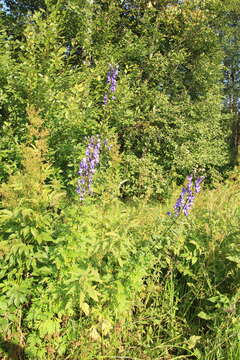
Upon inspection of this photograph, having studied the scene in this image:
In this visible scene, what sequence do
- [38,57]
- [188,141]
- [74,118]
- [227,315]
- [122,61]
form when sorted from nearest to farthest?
[227,315], [74,118], [38,57], [122,61], [188,141]

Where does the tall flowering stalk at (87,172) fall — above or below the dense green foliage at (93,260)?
above

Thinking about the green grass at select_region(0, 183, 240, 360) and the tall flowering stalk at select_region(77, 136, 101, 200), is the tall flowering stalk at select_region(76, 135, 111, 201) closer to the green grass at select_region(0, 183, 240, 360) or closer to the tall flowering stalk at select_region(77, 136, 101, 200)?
the tall flowering stalk at select_region(77, 136, 101, 200)

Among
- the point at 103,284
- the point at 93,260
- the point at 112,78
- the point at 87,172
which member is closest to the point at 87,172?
the point at 87,172

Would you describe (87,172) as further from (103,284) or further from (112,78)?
(112,78)

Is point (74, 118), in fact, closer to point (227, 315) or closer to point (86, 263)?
point (86, 263)

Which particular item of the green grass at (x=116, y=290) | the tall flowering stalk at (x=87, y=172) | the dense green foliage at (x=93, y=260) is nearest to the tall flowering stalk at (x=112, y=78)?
the dense green foliage at (x=93, y=260)

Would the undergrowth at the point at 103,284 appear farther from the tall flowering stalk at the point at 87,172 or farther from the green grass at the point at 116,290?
the tall flowering stalk at the point at 87,172

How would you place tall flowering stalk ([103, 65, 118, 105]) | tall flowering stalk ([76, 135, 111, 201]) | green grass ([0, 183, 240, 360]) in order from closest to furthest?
green grass ([0, 183, 240, 360]) → tall flowering stalk ([76, 135, 111, 201]) → tall flowering stalk ([103, 65, 118, 105])

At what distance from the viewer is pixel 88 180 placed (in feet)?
6.74

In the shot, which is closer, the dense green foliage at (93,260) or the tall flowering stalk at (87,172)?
the dense green foliage at (93,260)

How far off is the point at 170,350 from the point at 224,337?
17.9 inches

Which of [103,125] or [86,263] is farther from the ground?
[103,125]

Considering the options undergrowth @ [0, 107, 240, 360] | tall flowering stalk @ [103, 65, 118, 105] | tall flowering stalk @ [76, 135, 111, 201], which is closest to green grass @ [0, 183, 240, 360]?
undergrowth @ [0, 107, 240, 360]

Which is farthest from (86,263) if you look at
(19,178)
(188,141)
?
(188,141)
